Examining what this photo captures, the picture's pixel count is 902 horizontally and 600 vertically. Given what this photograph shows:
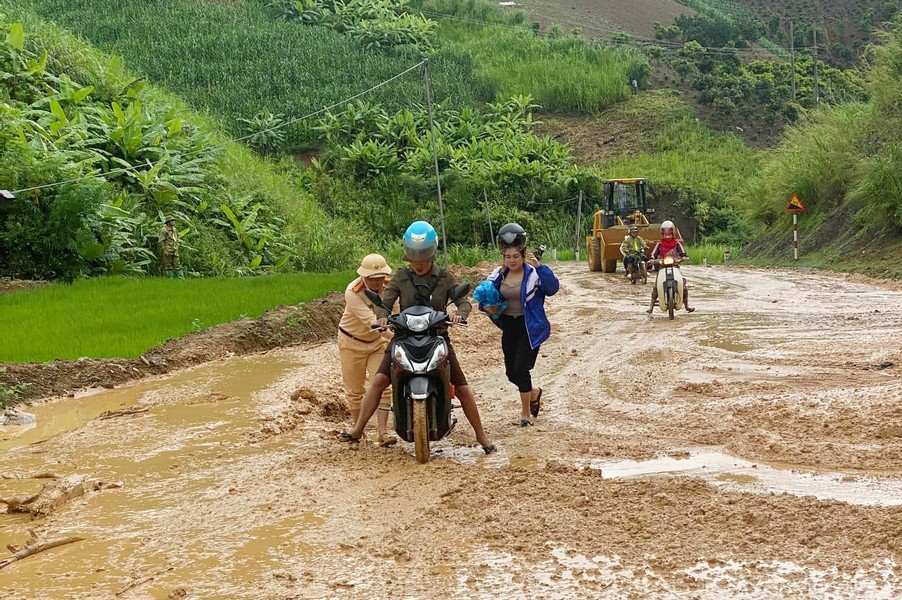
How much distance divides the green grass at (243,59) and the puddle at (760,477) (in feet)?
149

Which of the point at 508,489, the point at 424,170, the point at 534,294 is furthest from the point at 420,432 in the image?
the point at 424,170

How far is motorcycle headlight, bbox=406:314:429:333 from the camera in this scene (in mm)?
7703

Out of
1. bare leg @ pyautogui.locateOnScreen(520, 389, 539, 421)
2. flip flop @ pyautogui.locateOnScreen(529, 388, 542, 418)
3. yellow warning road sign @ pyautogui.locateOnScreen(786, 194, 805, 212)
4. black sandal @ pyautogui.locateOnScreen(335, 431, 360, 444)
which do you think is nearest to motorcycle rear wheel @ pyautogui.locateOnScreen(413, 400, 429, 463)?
black sandal @ pyautogui.locateOnScreen(335, 431, 360, 444)

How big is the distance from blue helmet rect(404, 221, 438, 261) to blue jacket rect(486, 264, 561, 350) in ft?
3.87

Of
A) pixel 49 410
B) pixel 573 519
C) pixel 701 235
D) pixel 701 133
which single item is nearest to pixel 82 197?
pixel 49 410

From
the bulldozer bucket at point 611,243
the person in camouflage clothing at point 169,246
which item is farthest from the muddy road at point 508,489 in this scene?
the bulldozer bucket at point 611,243

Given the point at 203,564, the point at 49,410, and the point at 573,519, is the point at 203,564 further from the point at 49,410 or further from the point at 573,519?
the point at 49,410

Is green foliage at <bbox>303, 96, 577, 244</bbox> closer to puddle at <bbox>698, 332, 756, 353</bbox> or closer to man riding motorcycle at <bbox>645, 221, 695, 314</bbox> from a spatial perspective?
man riding motorcycle at <bbox>645, 221, 695, 314</bbox>

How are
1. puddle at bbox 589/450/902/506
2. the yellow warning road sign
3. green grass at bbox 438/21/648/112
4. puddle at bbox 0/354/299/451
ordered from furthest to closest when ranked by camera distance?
green grass at bbox 438/21/648/112 < the yellow warning road sign < puddle at bbox 0/354/299/451 < puddle at bbox 589/450/902/506

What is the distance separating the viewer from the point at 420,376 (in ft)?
25.5

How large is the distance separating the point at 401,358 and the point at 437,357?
26 centimetres

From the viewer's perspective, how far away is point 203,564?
19.1 ft

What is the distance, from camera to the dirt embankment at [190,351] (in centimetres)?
1202

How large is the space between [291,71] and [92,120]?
28927 millimetres
